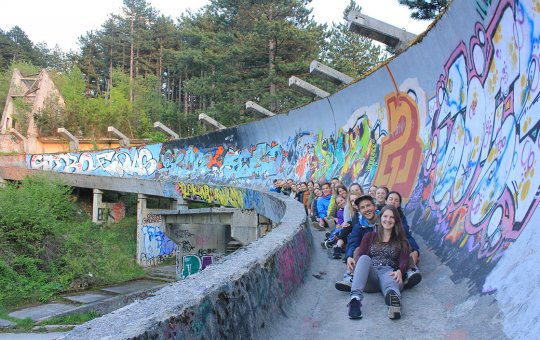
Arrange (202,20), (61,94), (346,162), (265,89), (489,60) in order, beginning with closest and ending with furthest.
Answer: (489,60) → (346,162) → (265,89) → (202,20) → (61,94)

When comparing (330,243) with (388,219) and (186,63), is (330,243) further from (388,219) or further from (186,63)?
(186,63)

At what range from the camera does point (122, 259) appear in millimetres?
25891

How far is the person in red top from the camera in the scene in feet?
15.5

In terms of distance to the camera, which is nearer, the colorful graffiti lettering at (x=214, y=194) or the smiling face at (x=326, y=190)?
the smiling face at (x=326, y=190)

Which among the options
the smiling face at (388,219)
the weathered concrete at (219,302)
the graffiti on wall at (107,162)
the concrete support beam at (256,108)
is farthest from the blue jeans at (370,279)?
the graffiti on wall at (107,162)

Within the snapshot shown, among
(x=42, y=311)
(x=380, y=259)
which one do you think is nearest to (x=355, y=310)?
(x=380, y=259)

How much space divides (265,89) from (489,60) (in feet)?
94.7

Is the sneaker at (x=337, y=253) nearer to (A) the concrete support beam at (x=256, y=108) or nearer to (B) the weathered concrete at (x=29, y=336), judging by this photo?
(B) the weathered concrete at (x=29, y=336)

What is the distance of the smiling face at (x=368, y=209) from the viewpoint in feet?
19.3

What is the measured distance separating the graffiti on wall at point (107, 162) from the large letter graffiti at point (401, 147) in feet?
78.4

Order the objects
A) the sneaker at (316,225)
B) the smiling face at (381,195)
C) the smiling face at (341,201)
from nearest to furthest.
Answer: the smiling face at (381,195)
the smiling face at (341,201)
the sneaker at (316,225)

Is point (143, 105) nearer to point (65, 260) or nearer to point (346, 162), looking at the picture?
point (65, 260)

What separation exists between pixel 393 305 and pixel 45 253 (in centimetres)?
2176

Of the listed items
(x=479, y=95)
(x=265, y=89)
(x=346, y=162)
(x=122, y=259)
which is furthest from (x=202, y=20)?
(x=479, y=95)
